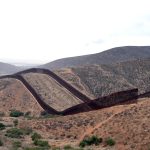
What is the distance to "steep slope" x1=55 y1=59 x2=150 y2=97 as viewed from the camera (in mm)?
69062

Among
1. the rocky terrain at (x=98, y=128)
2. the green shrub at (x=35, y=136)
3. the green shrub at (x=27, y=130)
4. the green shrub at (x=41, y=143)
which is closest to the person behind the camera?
the rocky terrain at (x=98, y=128)

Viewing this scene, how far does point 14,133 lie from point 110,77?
40.9 meters

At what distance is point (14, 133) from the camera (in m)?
36.5

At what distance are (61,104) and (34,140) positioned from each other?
76.3ft

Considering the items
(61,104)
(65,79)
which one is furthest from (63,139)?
(65,79)

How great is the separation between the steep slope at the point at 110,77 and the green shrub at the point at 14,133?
95.9 ft

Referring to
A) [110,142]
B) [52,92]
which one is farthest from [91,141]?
[52,92]

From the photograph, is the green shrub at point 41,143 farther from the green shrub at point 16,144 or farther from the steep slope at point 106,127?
the green shrub at point 16,144

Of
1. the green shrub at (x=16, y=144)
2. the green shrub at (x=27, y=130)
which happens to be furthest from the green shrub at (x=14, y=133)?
the green shrub at (x=16, y=144)

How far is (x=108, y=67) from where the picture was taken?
269 feet

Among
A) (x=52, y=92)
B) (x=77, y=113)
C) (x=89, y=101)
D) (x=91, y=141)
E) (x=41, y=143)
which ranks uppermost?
(x=52, y=92)

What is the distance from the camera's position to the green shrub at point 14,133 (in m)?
Answer: 35.6

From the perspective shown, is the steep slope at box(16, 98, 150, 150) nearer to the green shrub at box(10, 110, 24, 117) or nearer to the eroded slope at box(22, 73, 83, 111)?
the green shrub at box(10, 110, 24, 117)

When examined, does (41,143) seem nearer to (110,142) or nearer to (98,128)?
(110,142)
